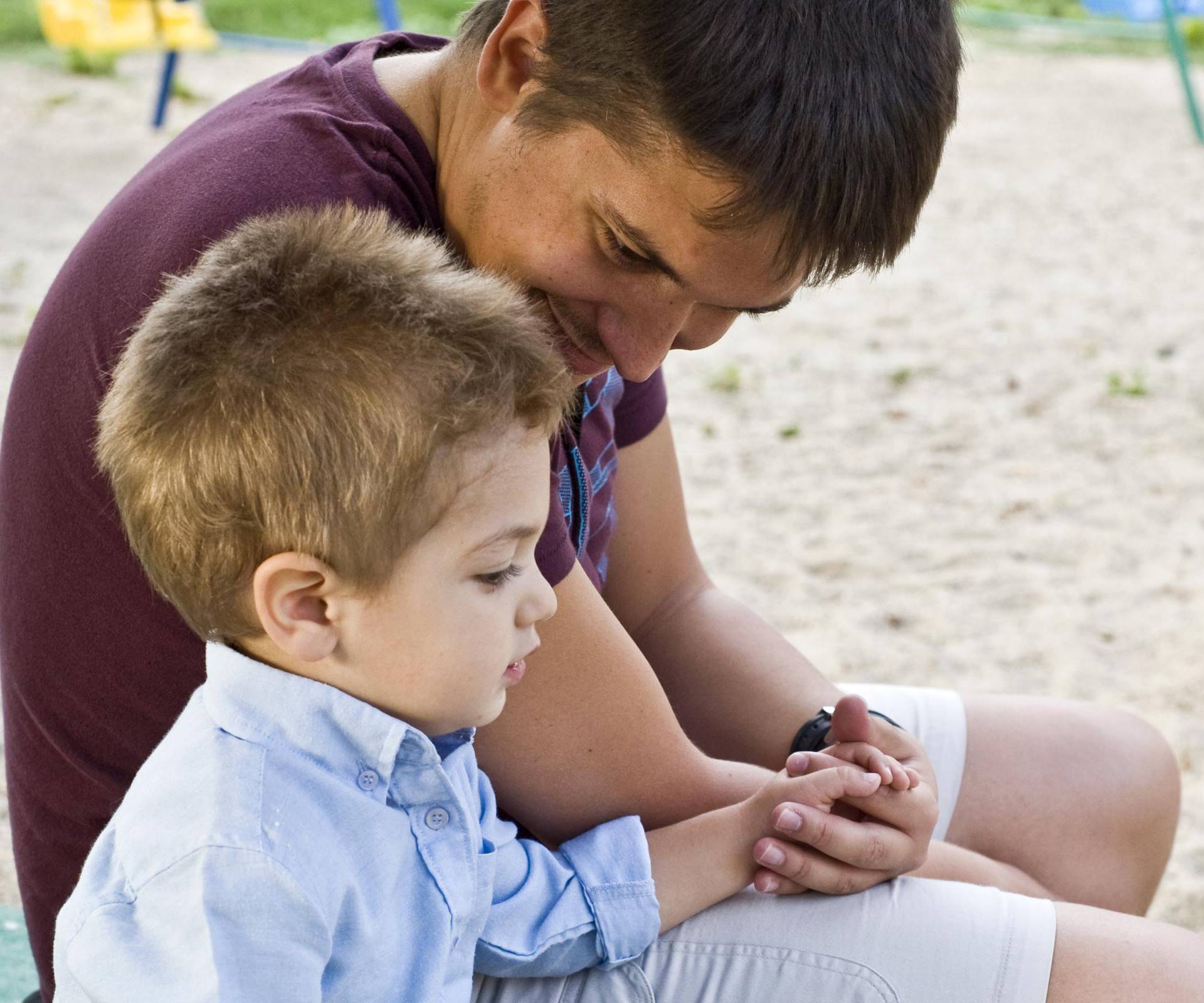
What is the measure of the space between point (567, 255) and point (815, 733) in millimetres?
Result: 794

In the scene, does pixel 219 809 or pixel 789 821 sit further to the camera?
pixel 789 821

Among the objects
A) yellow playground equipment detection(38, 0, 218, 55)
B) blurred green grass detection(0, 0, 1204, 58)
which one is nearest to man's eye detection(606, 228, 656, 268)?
yellow playground equipment detection(38, 0, 218, 55)

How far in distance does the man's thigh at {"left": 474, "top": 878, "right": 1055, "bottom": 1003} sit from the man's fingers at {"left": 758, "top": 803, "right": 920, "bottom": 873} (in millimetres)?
49

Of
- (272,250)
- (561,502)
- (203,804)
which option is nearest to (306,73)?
(272,250)

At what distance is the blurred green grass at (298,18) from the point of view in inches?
411

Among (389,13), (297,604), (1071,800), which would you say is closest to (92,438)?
(297,604)

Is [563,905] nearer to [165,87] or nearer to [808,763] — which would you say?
[808,763]

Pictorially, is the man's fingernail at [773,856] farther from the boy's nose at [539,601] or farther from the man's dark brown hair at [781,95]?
the man's dark brown hair at [781,95]

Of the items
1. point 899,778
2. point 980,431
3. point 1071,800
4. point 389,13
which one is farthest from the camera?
point 389,13

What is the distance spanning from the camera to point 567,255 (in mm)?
1575

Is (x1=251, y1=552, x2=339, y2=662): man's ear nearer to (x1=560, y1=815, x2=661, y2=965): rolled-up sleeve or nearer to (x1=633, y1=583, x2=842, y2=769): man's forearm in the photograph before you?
(x1=560, y1=815, x2=661, y2=965): rolled-up sleeve

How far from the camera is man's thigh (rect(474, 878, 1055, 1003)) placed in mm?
1547

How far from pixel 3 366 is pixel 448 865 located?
418cm

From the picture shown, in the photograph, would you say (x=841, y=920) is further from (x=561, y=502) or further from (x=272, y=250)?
(x=272, y=250)
